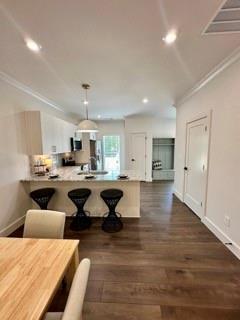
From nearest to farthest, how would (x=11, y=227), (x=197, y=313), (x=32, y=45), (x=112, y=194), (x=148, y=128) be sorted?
(x=197, y=313) < (x=32, y=45) < (x=11, y=227) < (x=112, y=194) < (x=148, y=128)

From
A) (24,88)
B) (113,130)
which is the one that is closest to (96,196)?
(24,88)

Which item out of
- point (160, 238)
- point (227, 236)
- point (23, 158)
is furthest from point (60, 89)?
point (227, 236)

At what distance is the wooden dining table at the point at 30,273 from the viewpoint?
908mm

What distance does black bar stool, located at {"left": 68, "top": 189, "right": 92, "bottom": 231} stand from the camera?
130 inches

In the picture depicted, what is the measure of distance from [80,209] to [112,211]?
0.64 metres

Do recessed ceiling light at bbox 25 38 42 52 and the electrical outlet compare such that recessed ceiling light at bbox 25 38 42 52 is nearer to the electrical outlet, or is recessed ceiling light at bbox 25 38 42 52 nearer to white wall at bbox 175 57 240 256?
white wall at bbox 175 57 240 256

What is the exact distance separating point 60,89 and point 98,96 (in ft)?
3.08

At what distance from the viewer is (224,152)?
2.72m

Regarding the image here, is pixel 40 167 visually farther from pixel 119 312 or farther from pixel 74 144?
pixel 119 312

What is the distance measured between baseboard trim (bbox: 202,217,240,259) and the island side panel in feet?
4.34

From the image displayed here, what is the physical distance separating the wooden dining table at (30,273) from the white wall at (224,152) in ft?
7.43

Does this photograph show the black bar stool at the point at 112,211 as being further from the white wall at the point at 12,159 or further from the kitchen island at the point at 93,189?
the white wall at the point at 12,159

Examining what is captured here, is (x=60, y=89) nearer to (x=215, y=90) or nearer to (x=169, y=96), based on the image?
(x=169, y=96)

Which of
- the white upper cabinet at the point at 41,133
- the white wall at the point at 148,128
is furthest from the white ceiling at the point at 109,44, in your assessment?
the white wall at the point at 148,128
